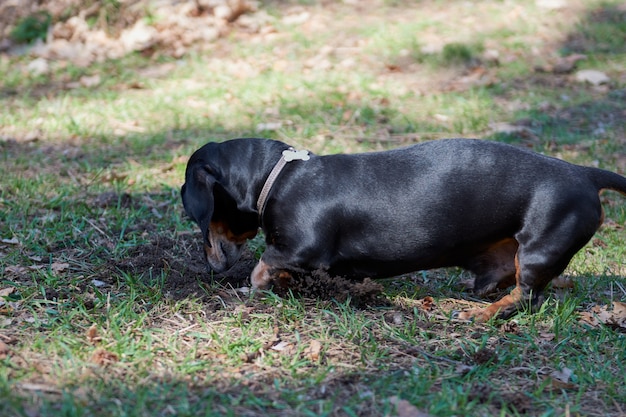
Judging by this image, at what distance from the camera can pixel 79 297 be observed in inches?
154

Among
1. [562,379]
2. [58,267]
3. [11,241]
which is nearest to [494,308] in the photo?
[562,379]

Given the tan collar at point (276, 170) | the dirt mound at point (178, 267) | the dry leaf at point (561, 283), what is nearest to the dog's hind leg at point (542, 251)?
the dry leaf at point (561, 283)

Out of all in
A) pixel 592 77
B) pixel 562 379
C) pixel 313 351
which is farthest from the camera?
pixel 592 77

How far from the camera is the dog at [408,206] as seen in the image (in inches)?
157

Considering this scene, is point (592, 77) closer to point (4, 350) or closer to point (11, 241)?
point (11, 241)

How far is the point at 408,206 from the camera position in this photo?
4.05m

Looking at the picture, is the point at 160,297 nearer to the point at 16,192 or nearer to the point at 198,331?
the point at 198,331

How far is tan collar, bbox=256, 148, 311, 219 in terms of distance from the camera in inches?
161

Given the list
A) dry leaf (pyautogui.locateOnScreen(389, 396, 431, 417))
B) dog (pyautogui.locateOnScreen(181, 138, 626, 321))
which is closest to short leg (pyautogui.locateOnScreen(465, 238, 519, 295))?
dog (pyautogui.locateOnScreen(181, 138, 626, 321))

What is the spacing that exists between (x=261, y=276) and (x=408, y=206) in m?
0.87

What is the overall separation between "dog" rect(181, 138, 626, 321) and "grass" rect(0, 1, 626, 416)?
9.0 inches

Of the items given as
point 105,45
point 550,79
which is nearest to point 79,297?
point 105,45

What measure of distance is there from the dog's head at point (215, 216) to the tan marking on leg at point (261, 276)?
0.71ft

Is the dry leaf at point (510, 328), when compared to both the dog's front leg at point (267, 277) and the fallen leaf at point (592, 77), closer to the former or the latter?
the dog's front leg at point (267, 277)
